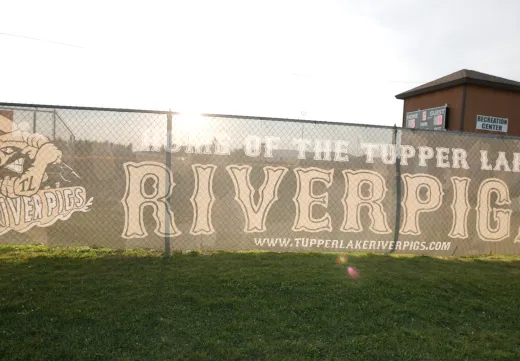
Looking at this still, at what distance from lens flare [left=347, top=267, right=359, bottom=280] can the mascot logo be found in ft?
11.2

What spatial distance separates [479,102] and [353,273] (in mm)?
9990

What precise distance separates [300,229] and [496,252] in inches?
127

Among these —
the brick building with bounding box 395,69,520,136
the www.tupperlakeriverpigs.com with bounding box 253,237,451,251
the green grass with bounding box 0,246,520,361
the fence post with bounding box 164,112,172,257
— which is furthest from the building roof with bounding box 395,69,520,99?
the fence post with bounding box 164,112,172,257

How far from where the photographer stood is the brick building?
458 inches

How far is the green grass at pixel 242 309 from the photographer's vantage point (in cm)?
277

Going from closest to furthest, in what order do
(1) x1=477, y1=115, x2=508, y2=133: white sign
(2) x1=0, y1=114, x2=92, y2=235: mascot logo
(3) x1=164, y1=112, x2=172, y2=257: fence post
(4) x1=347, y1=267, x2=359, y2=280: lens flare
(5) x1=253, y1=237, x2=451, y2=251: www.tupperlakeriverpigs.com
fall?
(4) x1=347, y1=267, x2=359, y2=280: lens flare, (2) x1=0, y1=114, x2=92, y2=235: mascot logo, (3) x1=164, y1=112, x2=172, y2=257: fence post, (5) x1=253, y1=237, x2=451, y2=251: www.tupperlakeriverpigs.com, (1) x1=477, y1=115, x2=508, y2=133: white sign

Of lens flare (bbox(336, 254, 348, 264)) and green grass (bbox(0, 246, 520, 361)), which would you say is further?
lens flare (bbox(336, 254, 348, 264))

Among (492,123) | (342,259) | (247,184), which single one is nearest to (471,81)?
(492,123)

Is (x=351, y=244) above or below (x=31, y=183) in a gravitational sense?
below

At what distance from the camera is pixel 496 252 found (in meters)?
5.87

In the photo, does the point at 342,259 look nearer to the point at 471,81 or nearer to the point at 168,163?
the point at 168,163

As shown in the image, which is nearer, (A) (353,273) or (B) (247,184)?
(A) (353,273)

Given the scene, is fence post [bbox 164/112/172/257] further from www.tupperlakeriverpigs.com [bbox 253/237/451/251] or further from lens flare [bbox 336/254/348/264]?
lens flare [bbox 336/254/348/264]

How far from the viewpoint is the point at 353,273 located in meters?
4.45
